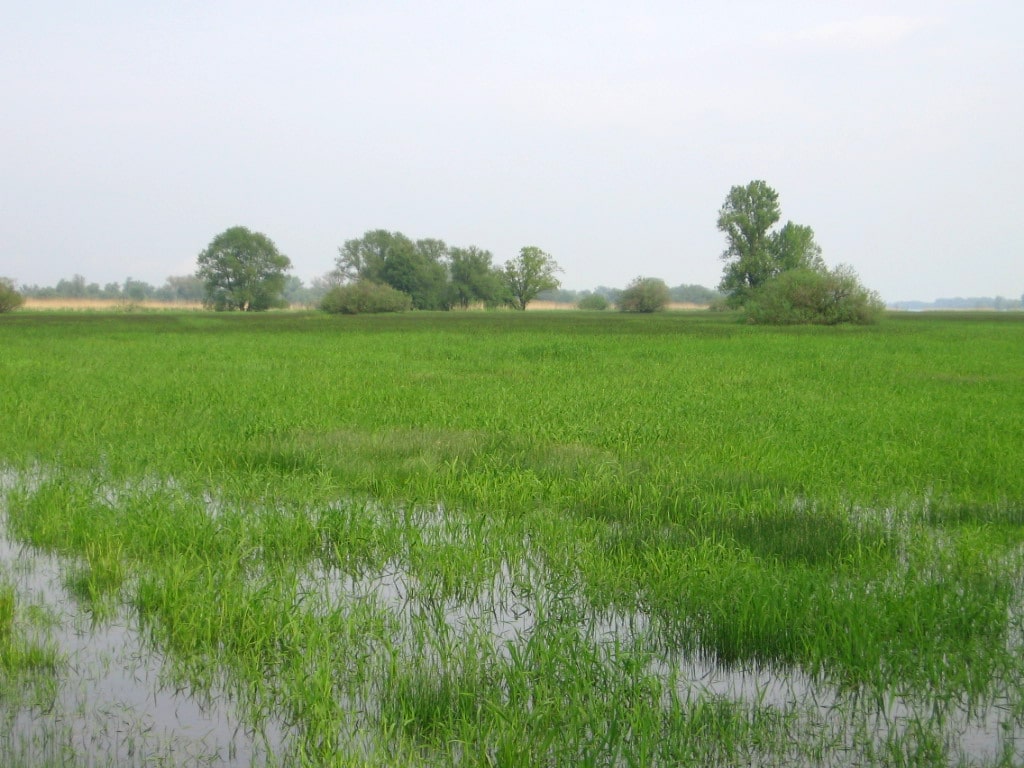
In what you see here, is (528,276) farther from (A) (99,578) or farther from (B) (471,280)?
(A) (99,578)

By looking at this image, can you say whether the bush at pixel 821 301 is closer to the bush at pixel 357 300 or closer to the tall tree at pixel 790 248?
the tall tree at pixel 790 248

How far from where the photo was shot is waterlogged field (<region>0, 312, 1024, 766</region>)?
3.89 m

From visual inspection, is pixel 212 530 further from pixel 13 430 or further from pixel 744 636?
pixel 13 430

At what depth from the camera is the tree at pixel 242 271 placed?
108 m

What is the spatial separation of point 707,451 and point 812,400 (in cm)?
555

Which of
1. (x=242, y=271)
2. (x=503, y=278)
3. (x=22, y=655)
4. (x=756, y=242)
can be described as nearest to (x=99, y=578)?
(x=22, y=655)

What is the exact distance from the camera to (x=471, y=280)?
118 metres

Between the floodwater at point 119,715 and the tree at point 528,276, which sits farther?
the tree at point 528,276

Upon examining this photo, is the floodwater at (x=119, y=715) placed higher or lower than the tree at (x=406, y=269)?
lower

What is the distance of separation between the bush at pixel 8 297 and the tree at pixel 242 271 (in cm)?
3057

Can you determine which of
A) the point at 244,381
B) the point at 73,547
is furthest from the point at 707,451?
the point at 244,381

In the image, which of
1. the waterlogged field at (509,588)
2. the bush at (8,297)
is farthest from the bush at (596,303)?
the waterlogged field at (509,588)

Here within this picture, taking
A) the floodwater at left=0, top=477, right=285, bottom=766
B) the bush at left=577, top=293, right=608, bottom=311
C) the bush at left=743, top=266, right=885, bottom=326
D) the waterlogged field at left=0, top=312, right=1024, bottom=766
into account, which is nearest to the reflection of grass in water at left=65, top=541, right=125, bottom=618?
the waterlogged field at left=0, top=312, right=1024, bottom=766

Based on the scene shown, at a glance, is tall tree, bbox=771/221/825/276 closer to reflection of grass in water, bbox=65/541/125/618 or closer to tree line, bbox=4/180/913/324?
tree line, bbox=4/180/913/324
